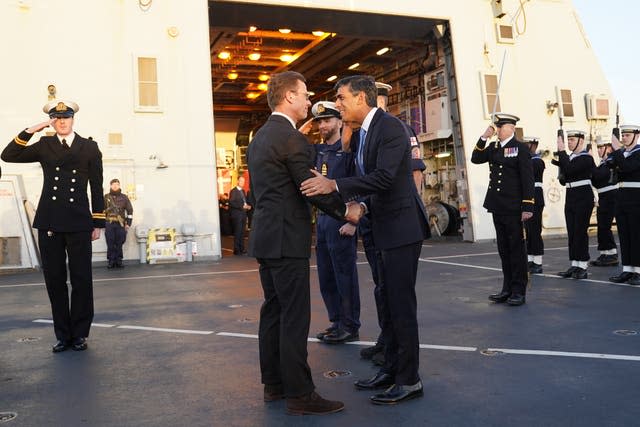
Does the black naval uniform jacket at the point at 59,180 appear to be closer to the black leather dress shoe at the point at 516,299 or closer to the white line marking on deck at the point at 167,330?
the white line marking on deck at the point at 167,330

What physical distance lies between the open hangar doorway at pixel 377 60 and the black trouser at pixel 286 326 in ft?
37.1

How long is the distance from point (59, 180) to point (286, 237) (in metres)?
2.73

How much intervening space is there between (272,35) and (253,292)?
1094cm

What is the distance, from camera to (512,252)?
263 inches

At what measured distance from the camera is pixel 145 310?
22.7 ft

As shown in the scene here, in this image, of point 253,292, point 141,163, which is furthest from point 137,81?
point 253,292

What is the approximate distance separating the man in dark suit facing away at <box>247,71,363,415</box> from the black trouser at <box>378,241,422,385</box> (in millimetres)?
362

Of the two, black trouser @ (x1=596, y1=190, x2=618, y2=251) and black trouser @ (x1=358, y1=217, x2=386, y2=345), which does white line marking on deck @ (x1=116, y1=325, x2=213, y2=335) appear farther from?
black trouser @ (x1=596, y1=190, x2=618, y2=251)

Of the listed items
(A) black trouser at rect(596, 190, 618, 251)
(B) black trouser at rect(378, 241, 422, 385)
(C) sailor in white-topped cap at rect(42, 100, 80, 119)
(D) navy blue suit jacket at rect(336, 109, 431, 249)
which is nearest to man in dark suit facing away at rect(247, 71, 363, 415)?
(D) navy blue suit jacket at rect(336, 109, 431, 249)

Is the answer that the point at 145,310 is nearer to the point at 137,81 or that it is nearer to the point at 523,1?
the point at 137,81

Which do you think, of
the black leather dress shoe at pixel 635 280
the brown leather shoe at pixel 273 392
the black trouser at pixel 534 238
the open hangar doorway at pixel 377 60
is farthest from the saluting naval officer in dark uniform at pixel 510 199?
the open hangar doorway at pixel 377 60

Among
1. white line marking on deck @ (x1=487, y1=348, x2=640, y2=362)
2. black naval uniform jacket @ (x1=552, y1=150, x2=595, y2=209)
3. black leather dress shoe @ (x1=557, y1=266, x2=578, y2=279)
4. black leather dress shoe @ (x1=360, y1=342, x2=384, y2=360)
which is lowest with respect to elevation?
white line marking on deck @ (x1=487, y1=348, x2=640, y2=362)

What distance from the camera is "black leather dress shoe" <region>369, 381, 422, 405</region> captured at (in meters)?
3.45

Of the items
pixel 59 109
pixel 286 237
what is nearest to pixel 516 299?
pixel 286 237
